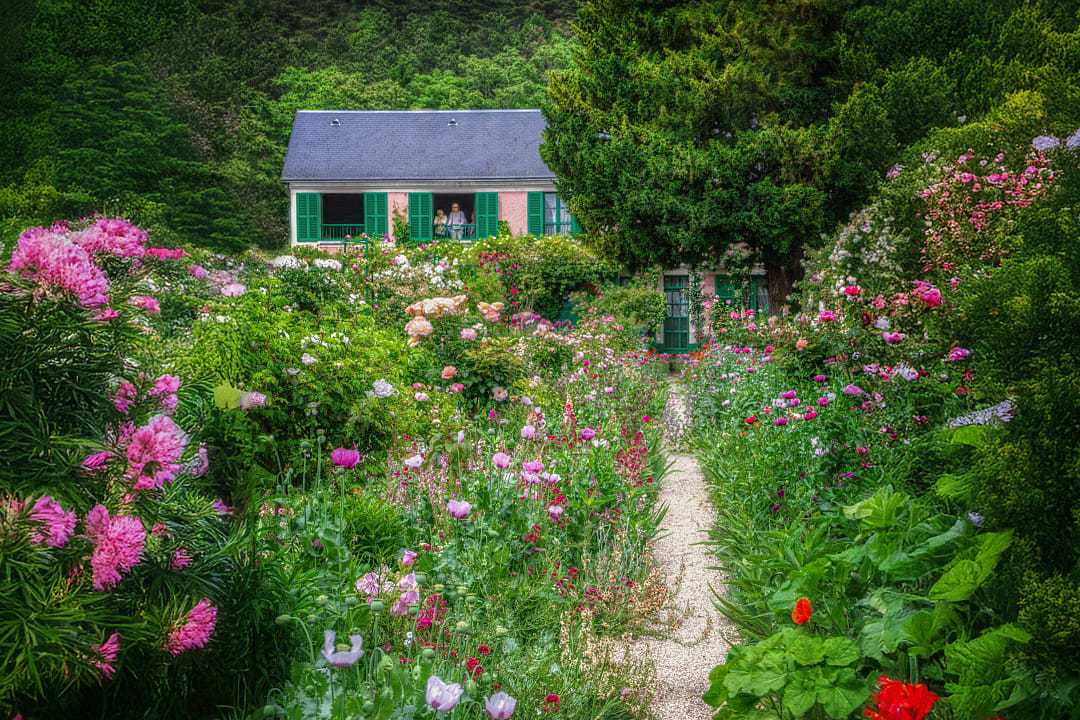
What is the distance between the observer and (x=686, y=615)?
13.8ft

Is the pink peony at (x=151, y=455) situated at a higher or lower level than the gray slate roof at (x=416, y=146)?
lower

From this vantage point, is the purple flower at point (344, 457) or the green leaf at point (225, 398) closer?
the purple flower at point (344, 457)

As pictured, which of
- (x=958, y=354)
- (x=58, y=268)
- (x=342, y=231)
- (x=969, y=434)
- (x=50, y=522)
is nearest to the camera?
(x=50, y=522)

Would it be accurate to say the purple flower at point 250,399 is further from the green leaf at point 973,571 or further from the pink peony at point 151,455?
the green leaf at point 973,571

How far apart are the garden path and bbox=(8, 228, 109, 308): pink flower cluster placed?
2396 mm

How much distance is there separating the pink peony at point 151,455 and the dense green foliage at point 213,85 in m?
15.5

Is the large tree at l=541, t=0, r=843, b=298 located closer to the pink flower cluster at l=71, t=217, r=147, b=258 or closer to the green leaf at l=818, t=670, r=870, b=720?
the green leaf at l=818, t=670, r=870, b=720

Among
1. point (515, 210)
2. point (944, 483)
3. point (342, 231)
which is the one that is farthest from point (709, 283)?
point (944, 483)

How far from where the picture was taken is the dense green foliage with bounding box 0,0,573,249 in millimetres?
22531

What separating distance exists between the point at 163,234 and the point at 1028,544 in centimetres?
1386

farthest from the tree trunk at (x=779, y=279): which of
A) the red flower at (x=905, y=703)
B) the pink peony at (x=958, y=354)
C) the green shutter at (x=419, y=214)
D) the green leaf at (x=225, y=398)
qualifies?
the green shutter at (x=419, y=214)

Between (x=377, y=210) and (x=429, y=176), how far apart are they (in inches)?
65.9

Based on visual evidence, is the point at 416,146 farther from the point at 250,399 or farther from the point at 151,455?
the point at 151,455

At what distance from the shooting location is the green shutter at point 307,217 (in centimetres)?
2356
